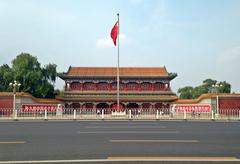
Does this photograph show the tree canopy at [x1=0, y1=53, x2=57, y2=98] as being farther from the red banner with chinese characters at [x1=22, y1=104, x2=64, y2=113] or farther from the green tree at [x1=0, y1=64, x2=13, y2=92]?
the red banner with chinese characters at [x1=22, y1=104, x2=64, y2=113]

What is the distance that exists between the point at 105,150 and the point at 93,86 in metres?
32.0

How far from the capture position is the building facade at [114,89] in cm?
3709

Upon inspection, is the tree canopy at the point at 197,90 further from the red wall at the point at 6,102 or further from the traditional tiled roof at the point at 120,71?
the red wall at the point at 6,102

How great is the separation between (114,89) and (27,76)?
41.5ft

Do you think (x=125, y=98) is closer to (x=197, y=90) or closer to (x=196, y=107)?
(x=196, y=107)

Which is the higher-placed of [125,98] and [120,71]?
[120,71]

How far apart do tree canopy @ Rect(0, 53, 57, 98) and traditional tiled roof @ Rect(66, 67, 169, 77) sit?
17.1ft

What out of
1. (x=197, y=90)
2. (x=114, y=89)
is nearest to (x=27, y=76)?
(x=114, y=89)

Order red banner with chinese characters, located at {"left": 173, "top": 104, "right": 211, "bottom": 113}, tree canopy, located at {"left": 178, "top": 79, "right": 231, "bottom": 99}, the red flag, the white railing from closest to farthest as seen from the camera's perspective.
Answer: the white railing → the red flag → red banner with chinese characters, located at {"left": 173, "top": 104, "right": 211, "bottom": 113} → tree canopy, located at {"left": 178, "top": 79, "right": 231, "bottom": 99}

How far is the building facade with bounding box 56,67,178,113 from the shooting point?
37094 millimetres

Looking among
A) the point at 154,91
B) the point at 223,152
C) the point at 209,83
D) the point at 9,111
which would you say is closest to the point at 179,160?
the point at 223,152

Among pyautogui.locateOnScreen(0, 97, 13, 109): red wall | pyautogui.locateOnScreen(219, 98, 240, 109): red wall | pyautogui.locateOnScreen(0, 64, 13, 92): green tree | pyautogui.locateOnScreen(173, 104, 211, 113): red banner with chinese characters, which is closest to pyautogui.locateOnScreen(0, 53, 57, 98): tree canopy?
pyautogui.locateOnScreen(0, 64, 13, 92): green tree

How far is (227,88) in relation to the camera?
58.1 m

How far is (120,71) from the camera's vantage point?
130 feet
